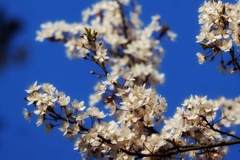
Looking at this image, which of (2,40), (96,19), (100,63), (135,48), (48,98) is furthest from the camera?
(2,40)

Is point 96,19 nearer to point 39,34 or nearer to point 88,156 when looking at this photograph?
point 39,34

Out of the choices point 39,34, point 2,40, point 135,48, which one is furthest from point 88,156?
point 2,40

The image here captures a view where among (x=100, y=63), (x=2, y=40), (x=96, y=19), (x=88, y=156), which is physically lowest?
(x=88, y=156)

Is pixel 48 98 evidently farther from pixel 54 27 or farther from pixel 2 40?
pixel 2 40

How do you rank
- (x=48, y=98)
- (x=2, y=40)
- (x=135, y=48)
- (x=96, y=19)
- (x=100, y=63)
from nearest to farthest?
(x=48, y=98), (x=100, y=63), (x=135, y=48), (x=96, y=19), (x=2, y=40)

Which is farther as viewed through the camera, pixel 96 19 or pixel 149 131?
pixel 96 19

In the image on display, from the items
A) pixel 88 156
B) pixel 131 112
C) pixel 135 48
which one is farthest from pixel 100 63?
pixel 135 48

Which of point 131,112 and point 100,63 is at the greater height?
point 100,63
